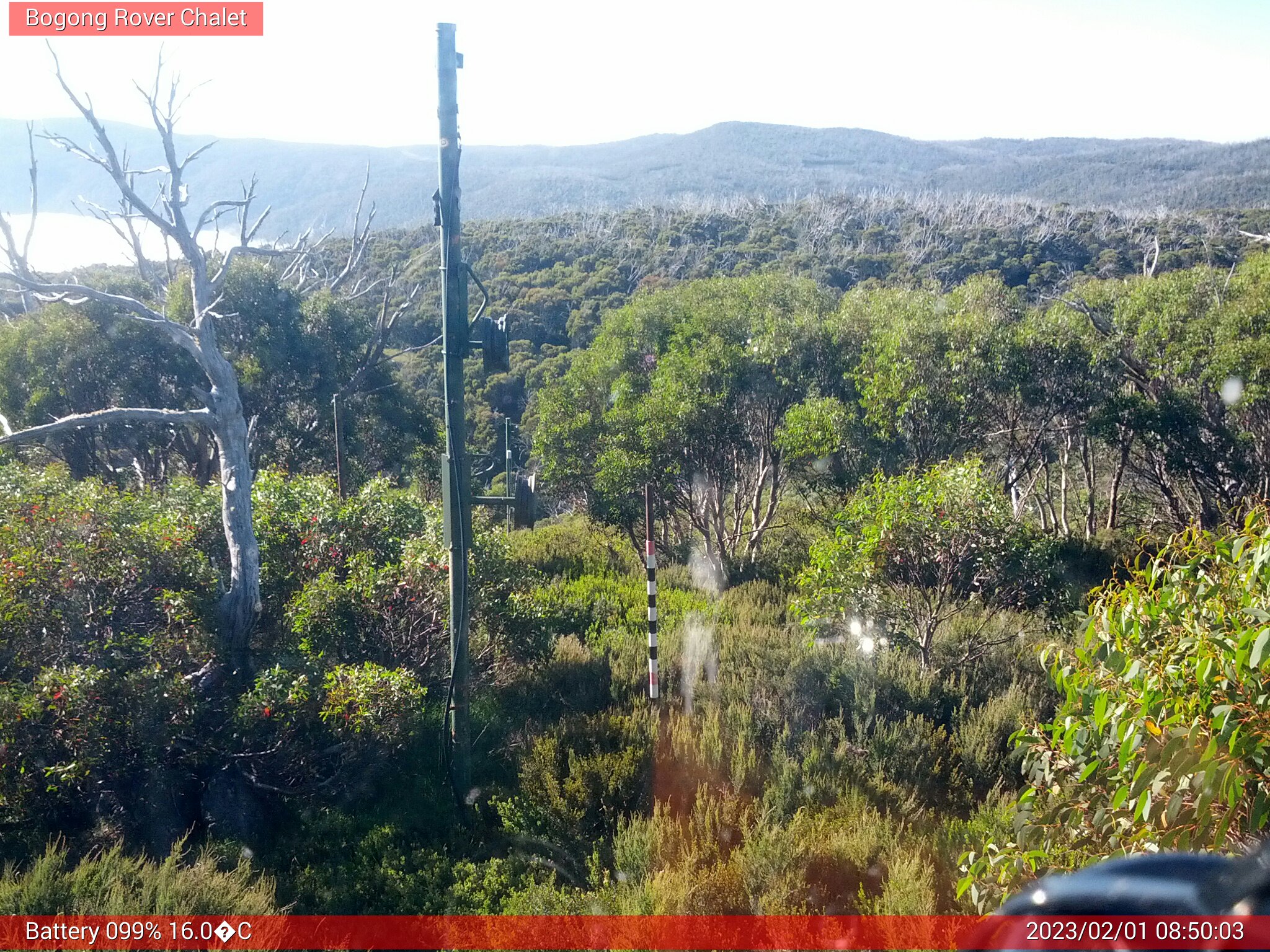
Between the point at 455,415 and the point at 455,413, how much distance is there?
14 millimetres

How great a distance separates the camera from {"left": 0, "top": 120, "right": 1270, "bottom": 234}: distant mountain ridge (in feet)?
204

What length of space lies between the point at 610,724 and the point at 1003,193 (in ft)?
252

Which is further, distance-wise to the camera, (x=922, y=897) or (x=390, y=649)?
(x=390, y=649)

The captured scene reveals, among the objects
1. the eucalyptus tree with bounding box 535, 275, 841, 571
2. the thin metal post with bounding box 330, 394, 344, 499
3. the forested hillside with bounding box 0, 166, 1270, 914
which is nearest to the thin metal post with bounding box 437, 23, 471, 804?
the forested hillside with bounding box 0, 166, 1270, 914

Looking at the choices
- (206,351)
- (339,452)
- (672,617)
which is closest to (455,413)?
(206,351)

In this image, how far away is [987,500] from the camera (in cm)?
677

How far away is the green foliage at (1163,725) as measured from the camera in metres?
Result: 2.18

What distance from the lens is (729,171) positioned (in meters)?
101

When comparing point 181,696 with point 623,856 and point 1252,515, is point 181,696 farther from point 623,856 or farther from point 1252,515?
point 1252,515

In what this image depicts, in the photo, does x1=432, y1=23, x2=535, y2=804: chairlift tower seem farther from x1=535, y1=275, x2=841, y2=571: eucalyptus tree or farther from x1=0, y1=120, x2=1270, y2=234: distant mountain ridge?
x1=0, y1=120, x2=1270, y2=234: distant mountain ridge

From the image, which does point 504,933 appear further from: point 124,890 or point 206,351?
point 206,351

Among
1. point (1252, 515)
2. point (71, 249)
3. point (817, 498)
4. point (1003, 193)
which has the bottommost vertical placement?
point (817, 498)

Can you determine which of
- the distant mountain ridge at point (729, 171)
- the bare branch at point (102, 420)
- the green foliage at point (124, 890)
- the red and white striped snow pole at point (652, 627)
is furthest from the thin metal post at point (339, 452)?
the distant mountain ridge at point (729, 171)

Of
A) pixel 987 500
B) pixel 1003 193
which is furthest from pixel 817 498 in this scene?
pixel 1003 193
